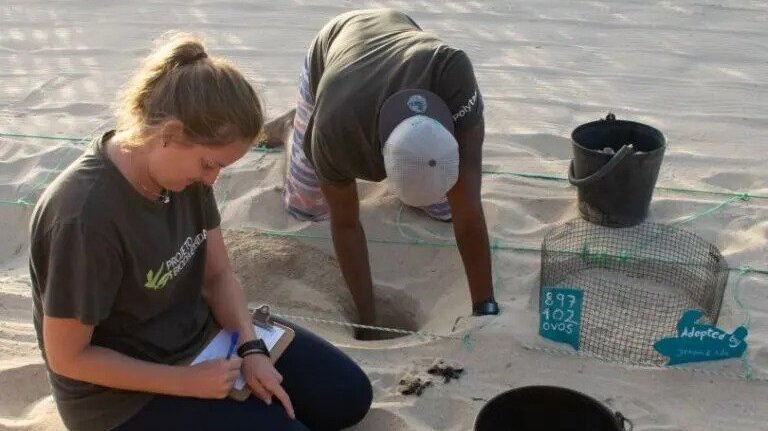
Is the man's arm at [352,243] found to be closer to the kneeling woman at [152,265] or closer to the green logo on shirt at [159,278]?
the kneeling woman at [152,265]

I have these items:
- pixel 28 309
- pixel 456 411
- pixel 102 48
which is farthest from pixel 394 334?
pixel 102 48

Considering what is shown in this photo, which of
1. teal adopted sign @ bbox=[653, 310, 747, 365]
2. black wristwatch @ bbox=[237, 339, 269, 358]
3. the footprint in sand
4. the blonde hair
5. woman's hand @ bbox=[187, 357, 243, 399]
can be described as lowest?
the footprint in sand

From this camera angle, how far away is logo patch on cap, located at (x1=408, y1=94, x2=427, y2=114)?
2258mm

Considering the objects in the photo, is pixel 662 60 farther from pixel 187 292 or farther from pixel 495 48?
pixel 187 292

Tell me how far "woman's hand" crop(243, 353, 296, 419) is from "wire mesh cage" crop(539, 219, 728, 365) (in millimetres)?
893

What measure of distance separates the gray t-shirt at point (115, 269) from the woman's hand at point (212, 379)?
4.9 inches

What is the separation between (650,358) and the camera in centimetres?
252

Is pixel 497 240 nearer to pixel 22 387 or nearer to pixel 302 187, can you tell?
pixel 302 187

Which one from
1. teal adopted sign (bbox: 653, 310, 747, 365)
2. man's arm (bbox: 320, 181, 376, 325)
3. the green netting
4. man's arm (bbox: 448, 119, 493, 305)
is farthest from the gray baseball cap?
teal adopted sign (bbox: 653, 310, 747, 365)

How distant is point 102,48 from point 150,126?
381cm

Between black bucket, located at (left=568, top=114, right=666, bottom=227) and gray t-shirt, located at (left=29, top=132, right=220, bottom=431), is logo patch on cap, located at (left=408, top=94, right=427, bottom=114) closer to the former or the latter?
gray t-shirt, located at (left=29, top=132, right=220, bottom=431)

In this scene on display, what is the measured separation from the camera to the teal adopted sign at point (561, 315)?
2451 mm

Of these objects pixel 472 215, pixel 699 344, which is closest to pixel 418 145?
pixel 472 215

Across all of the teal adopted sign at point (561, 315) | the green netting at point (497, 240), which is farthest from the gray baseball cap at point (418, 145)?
the green netting at point (497, 240)
